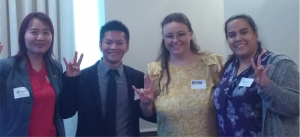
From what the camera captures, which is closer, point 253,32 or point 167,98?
point 253,32

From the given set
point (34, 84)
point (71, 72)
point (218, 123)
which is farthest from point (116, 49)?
point (218, 123)

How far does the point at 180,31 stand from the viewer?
2045 millimetres

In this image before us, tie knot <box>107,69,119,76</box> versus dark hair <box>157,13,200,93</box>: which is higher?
dark hair <box>157,13,200,93</box>

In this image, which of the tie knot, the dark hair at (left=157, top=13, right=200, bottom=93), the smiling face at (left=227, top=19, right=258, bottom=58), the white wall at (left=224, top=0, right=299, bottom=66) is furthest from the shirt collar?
the white wall at (left=224, top=0, right=299, bottom=66)

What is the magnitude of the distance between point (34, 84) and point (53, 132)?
38cm

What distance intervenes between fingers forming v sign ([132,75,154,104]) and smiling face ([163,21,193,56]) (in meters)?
0.31

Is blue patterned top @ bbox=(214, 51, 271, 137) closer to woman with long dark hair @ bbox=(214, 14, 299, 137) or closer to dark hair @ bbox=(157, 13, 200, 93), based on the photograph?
woman with long dark hair @ bbox=(214, 14, 299, 137)

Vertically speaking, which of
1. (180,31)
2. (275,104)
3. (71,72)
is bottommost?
(275,104)

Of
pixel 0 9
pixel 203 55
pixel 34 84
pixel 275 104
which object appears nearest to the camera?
pixel 275 104

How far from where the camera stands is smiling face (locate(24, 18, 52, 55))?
6.17 ft

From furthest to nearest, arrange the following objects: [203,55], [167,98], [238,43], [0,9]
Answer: [0,9], [203,55], [167,98], [238,43]

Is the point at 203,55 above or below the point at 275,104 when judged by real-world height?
above

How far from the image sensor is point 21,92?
5.93ft

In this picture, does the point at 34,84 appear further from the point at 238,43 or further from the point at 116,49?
the point at 238,43
